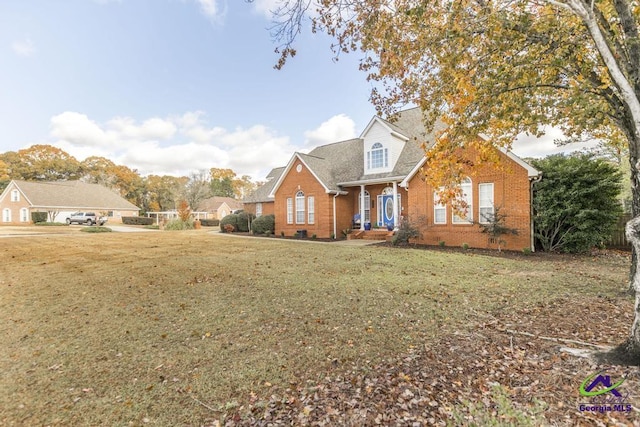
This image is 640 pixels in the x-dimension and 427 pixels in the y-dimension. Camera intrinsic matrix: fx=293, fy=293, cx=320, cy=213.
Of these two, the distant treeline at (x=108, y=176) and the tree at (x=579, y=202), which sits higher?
the distant treeline at (x=108, y=176)

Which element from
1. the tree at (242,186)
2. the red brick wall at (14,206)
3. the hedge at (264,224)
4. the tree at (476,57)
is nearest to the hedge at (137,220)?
the red brick wall at (14,206)

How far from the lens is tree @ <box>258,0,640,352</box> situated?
16.3 feet

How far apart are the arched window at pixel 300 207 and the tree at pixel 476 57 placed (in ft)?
46.9

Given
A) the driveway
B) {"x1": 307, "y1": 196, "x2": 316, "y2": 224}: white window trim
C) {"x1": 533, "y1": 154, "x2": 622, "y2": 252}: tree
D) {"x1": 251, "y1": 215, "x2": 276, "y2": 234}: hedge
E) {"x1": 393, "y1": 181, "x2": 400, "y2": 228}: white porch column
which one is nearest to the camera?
{"x1": 533, "y1": 154, "x2": 622, "y2": 252}: tree

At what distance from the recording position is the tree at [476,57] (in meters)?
4.96

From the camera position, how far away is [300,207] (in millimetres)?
20875

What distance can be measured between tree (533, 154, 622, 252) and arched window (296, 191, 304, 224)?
43.9 ft

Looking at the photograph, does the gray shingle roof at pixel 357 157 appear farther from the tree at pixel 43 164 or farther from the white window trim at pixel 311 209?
the tree at pixel 43 164

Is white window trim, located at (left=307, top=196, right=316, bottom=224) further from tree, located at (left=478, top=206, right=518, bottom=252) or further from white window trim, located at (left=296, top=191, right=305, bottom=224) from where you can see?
tree, located at (left=478, top=206, right=518, bottom=252)

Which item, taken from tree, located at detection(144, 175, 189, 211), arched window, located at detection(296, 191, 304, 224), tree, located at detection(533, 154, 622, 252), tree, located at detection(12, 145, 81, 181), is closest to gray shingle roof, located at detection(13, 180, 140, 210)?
tree, located at detection(144, 175, 189, 211)

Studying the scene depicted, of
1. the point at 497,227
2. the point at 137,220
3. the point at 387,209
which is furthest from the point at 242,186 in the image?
the point at 497,227

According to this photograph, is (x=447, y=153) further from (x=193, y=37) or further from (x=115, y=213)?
(x=115, y=213)

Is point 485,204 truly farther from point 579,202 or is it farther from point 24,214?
point 24,214

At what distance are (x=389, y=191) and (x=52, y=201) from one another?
49328 mm
